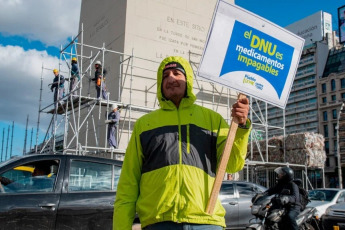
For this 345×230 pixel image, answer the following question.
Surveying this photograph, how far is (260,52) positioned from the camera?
119 inches

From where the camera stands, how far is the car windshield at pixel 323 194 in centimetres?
1281

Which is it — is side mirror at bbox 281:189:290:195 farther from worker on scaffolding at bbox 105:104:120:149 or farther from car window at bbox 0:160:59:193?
worker on scaffolding at bbox 105:104:120:149

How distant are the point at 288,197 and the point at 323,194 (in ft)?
23.4

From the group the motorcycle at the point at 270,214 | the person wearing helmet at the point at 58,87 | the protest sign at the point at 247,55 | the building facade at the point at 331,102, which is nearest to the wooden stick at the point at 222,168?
the protest sign at the point at 247,55

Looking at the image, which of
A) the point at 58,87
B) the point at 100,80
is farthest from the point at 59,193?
the point at 58,87

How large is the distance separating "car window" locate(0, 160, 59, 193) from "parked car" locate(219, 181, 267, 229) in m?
4.68

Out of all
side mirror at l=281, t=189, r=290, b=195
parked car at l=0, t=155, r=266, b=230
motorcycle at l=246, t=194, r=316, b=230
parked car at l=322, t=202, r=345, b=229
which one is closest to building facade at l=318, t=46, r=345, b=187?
parked car at l=322, t=202, r=345, b=229

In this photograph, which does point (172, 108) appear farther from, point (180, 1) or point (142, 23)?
point (180, 1)

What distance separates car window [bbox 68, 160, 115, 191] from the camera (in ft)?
16.5

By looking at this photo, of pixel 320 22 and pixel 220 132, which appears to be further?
pixel 320 22

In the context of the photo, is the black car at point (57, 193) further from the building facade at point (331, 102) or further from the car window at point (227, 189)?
the building facade at point (331, 102)

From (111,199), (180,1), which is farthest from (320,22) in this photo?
(111,199)

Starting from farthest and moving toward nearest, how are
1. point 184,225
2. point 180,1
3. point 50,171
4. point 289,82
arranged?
point 180,1 < point 50,171 < point 289,82 < point 184,225

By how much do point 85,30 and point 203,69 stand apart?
15147 millimetres
